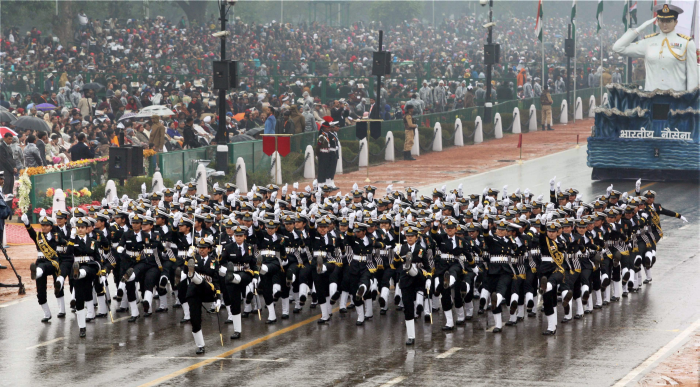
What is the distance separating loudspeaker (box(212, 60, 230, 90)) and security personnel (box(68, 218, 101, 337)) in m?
11.7

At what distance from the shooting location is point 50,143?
2964cm

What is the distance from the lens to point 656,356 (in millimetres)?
15391

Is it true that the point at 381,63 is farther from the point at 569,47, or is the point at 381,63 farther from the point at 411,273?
the point at 411,273

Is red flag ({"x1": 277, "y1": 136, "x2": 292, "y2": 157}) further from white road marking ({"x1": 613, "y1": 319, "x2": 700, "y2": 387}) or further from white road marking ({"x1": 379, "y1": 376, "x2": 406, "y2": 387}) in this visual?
white road marking ({"x1": 379, "y1": 376, "x2": 406, "y2": 387})

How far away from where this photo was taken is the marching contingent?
17.0m

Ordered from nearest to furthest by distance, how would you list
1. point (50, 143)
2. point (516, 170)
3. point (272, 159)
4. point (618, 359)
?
point (618, 359) → point (50, 143) → point (272, 159) → point (516, 170)

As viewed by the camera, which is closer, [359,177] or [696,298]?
[696,298]

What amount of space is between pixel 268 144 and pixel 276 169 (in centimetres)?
89

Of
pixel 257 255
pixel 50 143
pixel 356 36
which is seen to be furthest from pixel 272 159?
pixel 356 36

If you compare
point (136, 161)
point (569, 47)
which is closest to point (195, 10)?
point (569, 47)

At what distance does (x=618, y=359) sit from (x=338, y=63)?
138 ft

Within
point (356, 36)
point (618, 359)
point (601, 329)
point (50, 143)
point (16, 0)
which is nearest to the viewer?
point (618, 359)

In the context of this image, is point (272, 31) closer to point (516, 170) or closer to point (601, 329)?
point (516, 170)

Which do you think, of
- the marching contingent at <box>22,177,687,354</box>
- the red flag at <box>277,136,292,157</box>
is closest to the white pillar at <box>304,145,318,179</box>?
the red flag at <box>277,136,292,157</box>
